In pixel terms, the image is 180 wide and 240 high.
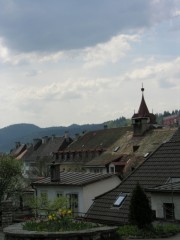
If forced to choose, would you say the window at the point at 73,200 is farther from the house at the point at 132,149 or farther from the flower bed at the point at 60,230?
the house at the point at 132,149

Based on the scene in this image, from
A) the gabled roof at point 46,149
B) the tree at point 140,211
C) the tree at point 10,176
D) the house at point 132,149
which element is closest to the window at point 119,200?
the tree at point 140,211

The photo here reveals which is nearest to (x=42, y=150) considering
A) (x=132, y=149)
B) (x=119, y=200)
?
(x=132, y=149)

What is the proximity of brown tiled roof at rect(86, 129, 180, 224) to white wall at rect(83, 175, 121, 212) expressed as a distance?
338cm

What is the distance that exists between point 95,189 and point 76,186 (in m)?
1.55

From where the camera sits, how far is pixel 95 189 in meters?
30.5

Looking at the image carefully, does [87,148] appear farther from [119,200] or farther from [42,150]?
[119,200]

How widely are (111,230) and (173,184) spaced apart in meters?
8.62

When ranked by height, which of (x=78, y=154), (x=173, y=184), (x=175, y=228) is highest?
(x=78, y=154)

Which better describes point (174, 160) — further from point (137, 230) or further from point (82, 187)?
point (137, 230)

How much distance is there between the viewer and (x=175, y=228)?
55.5ft

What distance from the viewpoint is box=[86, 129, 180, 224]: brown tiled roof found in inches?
932

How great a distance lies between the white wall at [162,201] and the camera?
19938mm

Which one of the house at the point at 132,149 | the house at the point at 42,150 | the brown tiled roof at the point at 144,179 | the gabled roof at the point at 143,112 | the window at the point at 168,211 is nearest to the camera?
the window at the point at 168,211

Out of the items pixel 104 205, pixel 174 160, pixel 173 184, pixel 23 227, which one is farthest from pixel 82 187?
pixel 23 227
